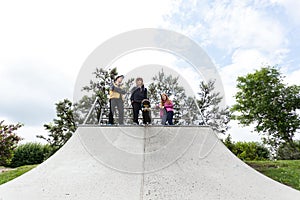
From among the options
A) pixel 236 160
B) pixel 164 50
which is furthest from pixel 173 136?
pixel 164 50

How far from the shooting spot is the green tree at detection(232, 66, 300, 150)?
15336 millimetres

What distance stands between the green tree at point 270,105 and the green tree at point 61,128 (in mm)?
9783

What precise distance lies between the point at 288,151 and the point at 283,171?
24.8 ft

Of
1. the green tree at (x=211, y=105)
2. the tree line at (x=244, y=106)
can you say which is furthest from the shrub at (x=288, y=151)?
the green tree at (x=211, y=105)

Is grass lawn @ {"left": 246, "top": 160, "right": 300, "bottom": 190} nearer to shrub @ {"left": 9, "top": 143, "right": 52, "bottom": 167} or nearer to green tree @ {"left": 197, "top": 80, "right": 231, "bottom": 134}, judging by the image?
green tree @ {"left": 197, "top": 80, "right": 231, "bottom": 134}

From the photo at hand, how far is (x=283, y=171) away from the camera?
9.23m

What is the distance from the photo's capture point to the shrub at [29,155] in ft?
52.6

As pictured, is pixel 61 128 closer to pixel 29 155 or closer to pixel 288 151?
pixel 29 155

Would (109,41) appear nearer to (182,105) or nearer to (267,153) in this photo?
(182,105)

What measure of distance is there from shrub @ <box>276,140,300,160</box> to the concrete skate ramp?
1182 cm

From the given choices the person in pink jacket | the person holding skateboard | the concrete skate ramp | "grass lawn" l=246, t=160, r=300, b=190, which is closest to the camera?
the concrete skate ramp

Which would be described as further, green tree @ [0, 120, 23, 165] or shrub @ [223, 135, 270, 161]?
shrub @ [223, 135, 270, 161]

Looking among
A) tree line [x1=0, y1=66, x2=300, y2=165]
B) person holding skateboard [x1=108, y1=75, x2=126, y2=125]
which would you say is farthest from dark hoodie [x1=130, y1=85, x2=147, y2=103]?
tree line [x1=0, y1=66, x2=300, y2=165]

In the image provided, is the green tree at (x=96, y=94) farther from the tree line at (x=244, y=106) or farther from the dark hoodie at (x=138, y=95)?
the dark hoodie at (x=138, y=95)
